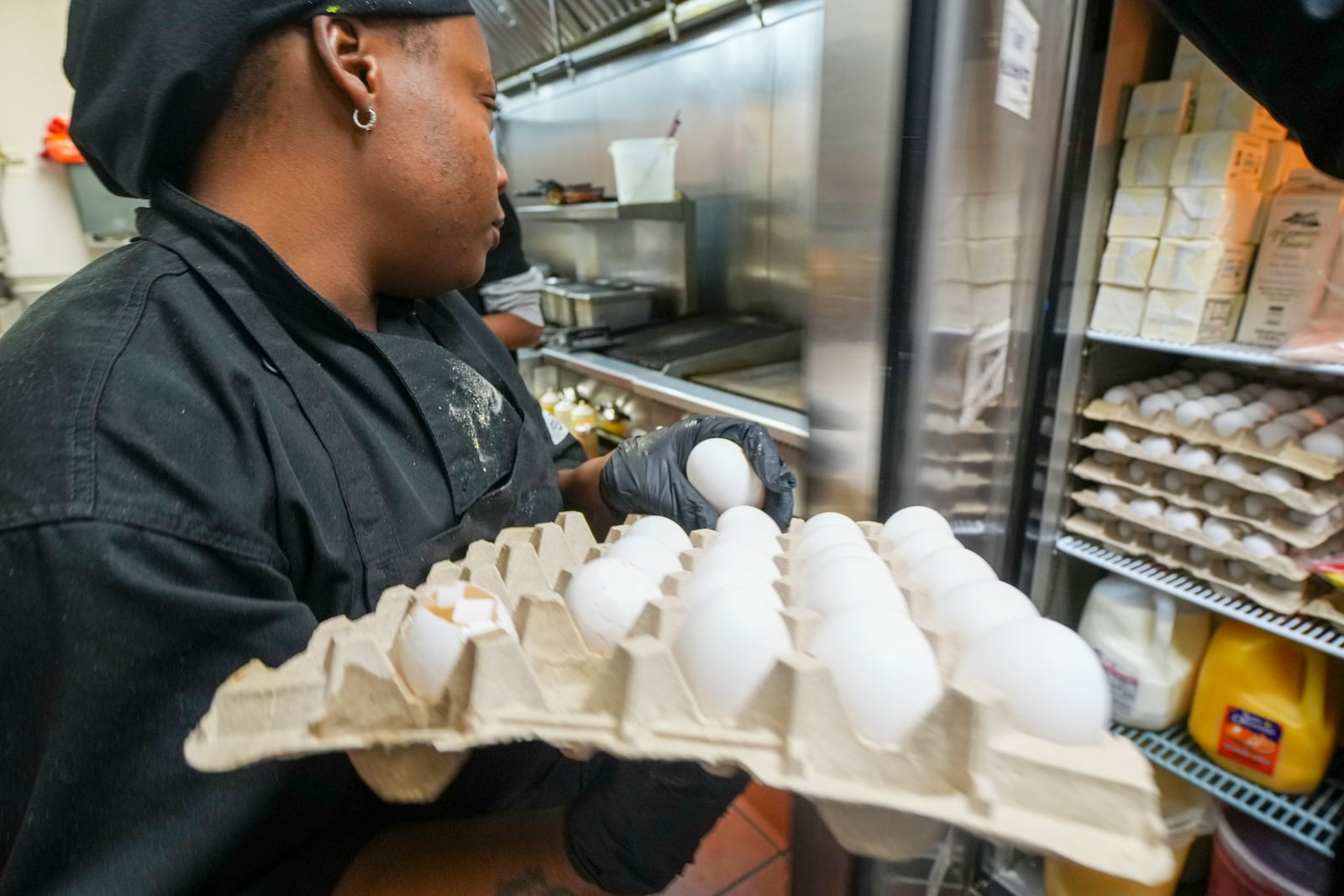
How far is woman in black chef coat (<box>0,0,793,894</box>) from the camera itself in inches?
20.5

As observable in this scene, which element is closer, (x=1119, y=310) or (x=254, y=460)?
(x=254, y=460)

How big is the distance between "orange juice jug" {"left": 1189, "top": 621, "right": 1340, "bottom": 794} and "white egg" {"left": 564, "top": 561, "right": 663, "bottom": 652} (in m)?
1.48

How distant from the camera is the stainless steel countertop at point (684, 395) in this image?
1609 millimetres

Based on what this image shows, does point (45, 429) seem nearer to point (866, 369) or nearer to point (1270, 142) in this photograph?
point (866, 369)

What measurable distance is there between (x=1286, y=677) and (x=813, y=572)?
1383 mm

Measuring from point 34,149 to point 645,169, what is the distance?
302cm

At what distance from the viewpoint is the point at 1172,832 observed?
1.56 m

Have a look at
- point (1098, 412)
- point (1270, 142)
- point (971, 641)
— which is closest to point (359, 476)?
point (971, 641)

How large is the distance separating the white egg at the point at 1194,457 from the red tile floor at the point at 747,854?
3.73 ft

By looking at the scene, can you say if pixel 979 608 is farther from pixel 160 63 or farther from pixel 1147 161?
pixel 1147 161

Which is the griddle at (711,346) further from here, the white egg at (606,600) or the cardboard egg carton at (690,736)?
the cardboard egg carton at (690,736)

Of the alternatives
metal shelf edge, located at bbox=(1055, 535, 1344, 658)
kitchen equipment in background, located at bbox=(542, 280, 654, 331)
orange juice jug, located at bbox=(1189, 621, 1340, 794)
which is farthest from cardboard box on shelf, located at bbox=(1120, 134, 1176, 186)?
kitchen equipment in background, located at bbox=(542, 280, 654, 331)

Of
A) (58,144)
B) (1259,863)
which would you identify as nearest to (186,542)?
(1259,863)

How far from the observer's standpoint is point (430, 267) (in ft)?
2.84
